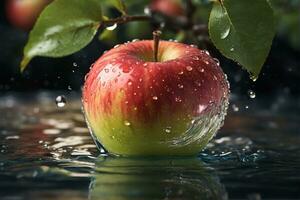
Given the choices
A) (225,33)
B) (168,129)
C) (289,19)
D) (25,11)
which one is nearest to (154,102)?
(168,129)

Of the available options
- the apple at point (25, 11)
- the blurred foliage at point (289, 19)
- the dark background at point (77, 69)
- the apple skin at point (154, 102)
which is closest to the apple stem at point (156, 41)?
the apple skin at point (154, 102)

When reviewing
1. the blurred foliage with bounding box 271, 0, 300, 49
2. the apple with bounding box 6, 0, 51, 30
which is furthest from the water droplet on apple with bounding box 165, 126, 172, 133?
the apple with bounding box 6, 0, 51, 30

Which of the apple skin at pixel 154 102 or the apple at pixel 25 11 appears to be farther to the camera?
the apple at pixel 25 11

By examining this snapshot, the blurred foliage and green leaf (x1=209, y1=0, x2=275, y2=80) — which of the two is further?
the blurred foliage

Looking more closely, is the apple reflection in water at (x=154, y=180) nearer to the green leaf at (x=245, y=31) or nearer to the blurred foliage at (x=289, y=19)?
the green leaf at (x=245, y=31)

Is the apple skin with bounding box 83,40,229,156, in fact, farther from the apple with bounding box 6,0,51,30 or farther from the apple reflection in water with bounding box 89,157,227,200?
the apple with bounding box 6,0,51,30

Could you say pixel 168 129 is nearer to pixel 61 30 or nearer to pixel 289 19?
pixel 61 30

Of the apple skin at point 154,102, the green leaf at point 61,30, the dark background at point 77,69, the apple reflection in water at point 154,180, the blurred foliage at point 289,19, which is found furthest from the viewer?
the dark background at point 77,69
